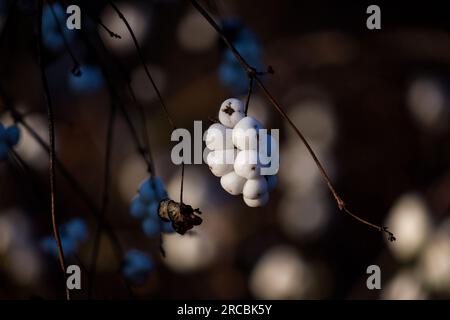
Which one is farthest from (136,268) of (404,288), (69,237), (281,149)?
(281,149)

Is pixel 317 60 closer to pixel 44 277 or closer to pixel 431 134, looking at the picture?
pixel 431 134

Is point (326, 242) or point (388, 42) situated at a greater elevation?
point (388, 42)

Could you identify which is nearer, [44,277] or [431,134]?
[44,277]

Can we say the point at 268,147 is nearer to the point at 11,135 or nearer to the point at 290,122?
the point at 290,122

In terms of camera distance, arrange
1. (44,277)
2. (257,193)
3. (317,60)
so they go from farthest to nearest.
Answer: (317,60) < (44,277) < (257,193)
